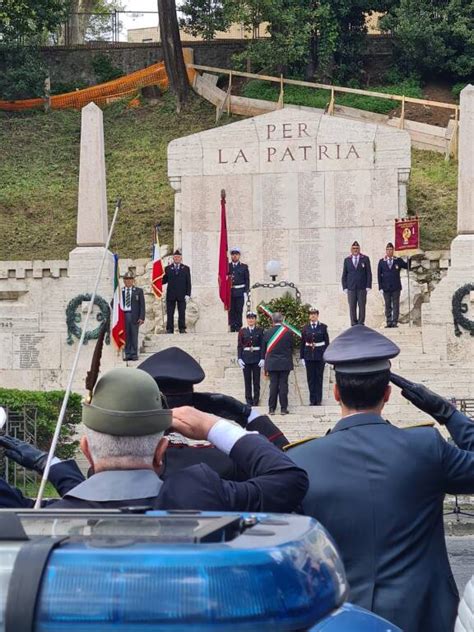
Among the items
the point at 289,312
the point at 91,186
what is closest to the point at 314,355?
the point at 289,312

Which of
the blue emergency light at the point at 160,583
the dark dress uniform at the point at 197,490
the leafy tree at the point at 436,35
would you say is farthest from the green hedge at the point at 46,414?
the leafy tree at the point at 436,35

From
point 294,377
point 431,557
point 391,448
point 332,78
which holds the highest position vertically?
point 332,78

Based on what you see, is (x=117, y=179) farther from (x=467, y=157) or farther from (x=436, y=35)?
(x=467, y=157)

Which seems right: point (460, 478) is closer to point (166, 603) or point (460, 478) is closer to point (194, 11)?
point (166, 603)

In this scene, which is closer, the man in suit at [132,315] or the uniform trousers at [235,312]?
the man in suit at [132,315]

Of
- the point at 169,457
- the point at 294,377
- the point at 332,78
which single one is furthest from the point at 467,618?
the point at 332,78

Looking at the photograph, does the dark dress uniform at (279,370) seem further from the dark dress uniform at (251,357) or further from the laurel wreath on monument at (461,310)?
the laurel wreath on monument at (461,310)

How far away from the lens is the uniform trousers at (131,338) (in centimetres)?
2495

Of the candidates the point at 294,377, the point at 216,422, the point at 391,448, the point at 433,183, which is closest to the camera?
the point at 216,422

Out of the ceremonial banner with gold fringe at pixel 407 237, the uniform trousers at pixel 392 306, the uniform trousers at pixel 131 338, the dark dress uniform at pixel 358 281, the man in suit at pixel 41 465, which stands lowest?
the uniform trousers at pixel 131 338

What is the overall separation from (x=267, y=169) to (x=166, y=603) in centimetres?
2874

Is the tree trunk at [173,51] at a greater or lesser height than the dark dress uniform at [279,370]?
greater

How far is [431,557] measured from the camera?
4090 mm

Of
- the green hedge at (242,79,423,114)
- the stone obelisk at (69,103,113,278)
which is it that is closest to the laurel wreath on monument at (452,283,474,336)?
the stone obelisk at (69,103,113,278)
